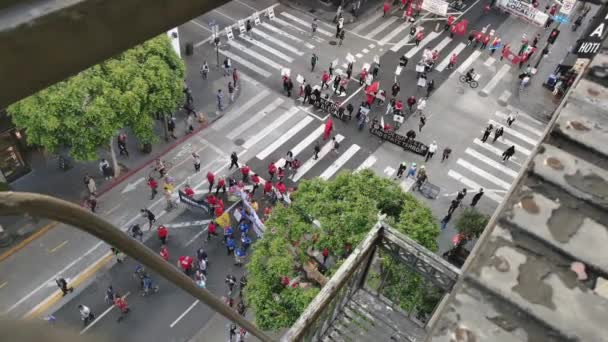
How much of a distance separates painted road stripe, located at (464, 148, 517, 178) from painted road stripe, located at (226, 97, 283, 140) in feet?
44.8

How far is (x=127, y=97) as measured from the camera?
25.6 metres

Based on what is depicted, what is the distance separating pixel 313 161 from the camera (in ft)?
111

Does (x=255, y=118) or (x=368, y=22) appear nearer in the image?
(x=255, y=118)

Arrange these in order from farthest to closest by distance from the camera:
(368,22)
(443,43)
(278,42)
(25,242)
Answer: (368,22) → (443,43) → (278,42) → (25,242)

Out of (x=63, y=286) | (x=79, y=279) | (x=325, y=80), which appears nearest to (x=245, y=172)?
(x=79, y=279)

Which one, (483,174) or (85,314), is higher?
(483,174)

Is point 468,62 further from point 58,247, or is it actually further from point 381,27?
point 58,247

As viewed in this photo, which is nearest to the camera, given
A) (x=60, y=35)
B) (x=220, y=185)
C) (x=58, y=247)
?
(x=60, y=35)

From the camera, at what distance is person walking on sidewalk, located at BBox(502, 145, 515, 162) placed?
112 feet

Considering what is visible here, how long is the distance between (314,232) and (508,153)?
20.1 meters

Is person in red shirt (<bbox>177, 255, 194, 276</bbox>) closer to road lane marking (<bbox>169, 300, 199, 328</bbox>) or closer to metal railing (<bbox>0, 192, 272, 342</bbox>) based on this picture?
road lane marking (<bbox>169, 300, 199, 328</bbox>)

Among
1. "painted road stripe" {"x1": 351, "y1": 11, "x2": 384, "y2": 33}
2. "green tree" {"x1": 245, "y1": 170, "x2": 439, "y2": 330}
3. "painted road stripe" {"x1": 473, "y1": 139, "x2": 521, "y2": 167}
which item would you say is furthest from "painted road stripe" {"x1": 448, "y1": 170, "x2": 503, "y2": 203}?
"painted road stripe" {"x1": 351, "y1": 11, "x2": 384, "y2": 33}

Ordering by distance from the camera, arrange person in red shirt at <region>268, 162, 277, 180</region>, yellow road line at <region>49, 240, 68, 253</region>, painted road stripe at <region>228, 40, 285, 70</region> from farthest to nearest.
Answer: painted road stripe at <region>228, 40, 285, 70</region> → person in red shirt at <region>268, 162, 277, 180</region> → yellow road line at <region>49, 240, 68, 253</region>

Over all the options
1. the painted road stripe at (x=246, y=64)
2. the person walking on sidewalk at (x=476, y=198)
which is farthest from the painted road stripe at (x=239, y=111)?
the person walking on sidewalk at (x=476, y=198)
